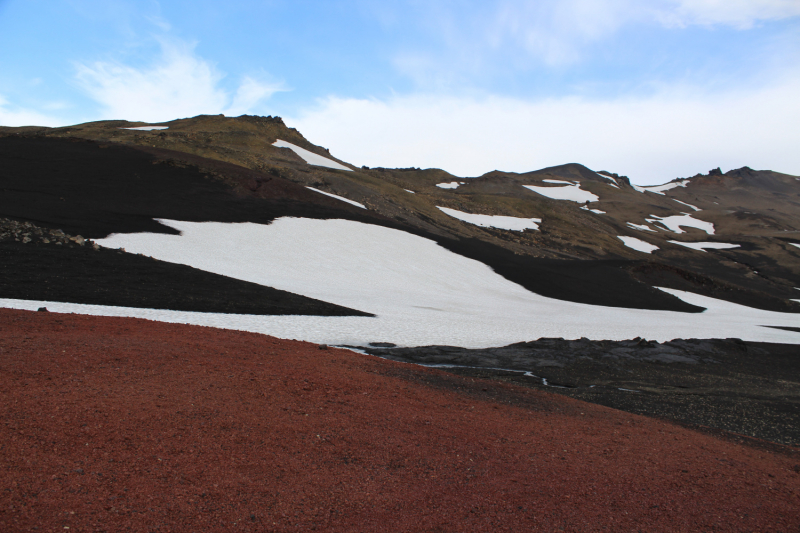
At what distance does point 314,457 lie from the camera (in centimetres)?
592

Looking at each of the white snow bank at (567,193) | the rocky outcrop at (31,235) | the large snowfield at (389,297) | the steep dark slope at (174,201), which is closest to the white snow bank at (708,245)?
the white snow bank at (567,193)

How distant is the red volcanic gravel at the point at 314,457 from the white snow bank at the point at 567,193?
346 ft

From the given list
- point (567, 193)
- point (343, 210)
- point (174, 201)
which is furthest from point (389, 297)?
point (567, 193)

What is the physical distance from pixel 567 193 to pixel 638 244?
40.9 metres

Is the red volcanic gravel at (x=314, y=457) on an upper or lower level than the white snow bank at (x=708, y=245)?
lower

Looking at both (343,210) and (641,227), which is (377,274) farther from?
(641,227)

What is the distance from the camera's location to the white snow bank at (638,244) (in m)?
73.8

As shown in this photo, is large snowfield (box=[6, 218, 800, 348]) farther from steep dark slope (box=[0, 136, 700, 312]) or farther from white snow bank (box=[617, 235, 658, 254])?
white snow bank (box=[617, 235, 658, 254])

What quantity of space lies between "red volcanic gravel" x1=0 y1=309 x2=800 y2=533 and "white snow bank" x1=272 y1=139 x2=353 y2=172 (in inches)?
2224

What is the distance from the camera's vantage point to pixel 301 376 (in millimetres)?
8953

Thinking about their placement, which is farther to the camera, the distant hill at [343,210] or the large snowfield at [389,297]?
the distant hill at [343,210]

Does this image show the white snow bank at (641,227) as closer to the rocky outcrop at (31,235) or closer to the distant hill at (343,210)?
the distant hill at (343,210)

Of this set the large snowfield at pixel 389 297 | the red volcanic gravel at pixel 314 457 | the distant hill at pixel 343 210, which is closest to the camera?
the red volcanic gravel at pixel 314 457

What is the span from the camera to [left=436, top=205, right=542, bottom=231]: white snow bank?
61062 millimetres
